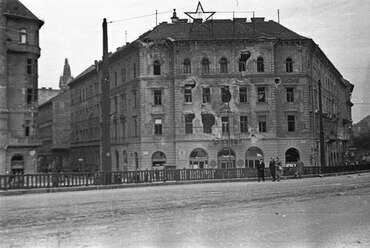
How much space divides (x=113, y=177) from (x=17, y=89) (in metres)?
25.3

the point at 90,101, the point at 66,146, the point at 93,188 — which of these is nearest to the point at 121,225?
the point at 93,188

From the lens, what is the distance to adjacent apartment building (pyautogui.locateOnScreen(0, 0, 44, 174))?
5084 centimetres

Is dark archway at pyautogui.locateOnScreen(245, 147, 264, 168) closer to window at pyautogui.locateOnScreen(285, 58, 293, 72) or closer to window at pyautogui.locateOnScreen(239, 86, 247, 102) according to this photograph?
window at pyautogui.locateOnScreen(239, 86, 247, 102)

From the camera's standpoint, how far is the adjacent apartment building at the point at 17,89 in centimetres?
5084

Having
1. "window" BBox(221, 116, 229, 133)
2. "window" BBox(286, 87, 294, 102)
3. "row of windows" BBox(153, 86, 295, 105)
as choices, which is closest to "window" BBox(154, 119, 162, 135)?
"row of windows" BBox(153, 86, 295, 105)

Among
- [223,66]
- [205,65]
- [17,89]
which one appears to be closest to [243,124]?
[223,66]

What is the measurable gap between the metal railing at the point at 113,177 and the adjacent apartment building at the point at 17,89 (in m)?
22.6

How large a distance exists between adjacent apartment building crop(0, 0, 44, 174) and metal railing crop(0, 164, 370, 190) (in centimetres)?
2263

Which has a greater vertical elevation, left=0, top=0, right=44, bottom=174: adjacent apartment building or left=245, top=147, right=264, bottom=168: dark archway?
left=0, top=0, right=44, bottom=174: adjacent apartment building

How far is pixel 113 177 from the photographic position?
1248 inches

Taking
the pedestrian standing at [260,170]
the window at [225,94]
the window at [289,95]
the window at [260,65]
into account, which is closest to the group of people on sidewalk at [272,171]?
the pedestrian standing at [260,170]

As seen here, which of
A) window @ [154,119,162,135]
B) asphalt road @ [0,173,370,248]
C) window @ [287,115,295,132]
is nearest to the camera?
asphalt road @ [0,173,370,248]

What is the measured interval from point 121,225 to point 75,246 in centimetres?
289

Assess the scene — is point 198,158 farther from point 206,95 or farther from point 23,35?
point 23,35
